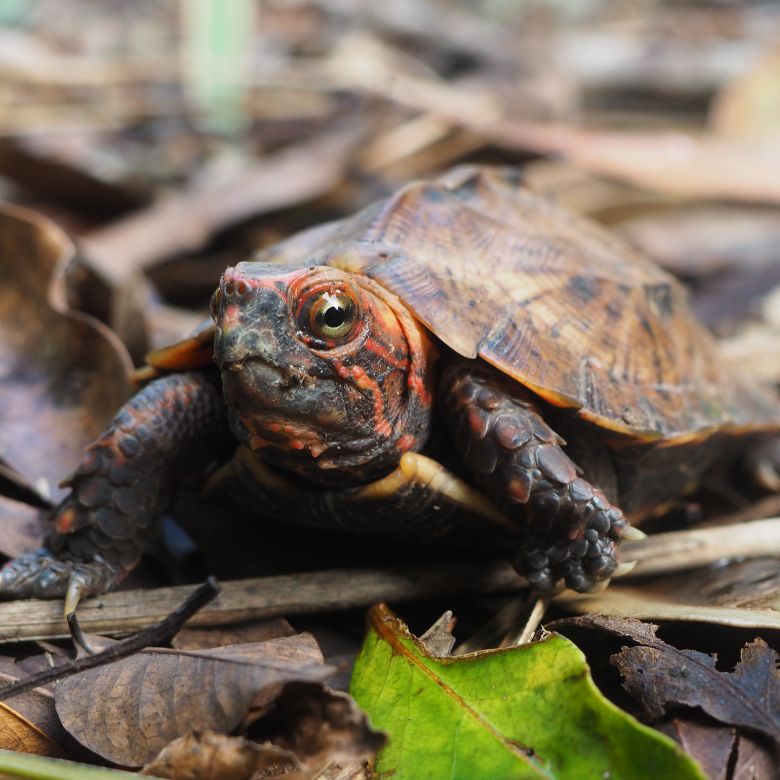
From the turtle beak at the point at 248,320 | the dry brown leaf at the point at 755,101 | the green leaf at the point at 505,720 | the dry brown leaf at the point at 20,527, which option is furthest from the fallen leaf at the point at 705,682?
the dry brown leaf at the point at 755,101

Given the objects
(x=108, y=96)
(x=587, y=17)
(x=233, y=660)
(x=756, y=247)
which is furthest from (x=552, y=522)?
(x=587, y=17)

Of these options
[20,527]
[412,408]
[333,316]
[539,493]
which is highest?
[333,316]

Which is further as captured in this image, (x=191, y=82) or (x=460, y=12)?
(x=460, y=12)

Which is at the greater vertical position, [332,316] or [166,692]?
[332,316]

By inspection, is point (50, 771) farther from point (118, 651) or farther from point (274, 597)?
point (274, 597)

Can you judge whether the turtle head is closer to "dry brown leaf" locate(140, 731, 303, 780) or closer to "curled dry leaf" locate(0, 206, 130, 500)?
"dry brown leaf" locate(140, 731, 303, 780)

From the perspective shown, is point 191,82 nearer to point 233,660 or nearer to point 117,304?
point 117,304

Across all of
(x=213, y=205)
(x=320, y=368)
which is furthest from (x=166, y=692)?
(x=213, y=205)
